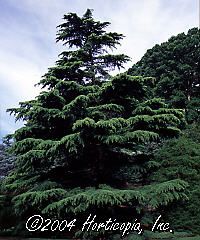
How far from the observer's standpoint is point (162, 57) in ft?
84.2

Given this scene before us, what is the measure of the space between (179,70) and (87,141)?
659 inches

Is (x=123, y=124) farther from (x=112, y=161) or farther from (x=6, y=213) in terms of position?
(x=6, y=213)

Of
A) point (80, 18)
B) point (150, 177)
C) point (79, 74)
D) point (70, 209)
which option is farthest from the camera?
point (80, 18)

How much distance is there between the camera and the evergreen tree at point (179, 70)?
2372cm

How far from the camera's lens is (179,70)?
24.6 m

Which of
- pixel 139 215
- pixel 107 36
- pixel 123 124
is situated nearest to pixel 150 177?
pixel 139 215

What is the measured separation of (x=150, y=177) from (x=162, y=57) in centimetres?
1730

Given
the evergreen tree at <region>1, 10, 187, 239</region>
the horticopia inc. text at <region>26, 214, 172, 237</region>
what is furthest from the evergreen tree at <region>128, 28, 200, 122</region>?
the horticopia inc. text at <region>26, 214, 172, 237</region>

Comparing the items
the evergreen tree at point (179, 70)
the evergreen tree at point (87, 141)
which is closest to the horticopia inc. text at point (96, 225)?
the evergreen tree at point (87, 141)

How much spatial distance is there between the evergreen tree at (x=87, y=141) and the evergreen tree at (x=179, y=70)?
12703 mm

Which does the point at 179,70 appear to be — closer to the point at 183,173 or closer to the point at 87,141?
the point at 183,173

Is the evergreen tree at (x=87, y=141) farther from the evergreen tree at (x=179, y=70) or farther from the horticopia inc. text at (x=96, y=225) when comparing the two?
the evergreen tree at (x=179, y=70)

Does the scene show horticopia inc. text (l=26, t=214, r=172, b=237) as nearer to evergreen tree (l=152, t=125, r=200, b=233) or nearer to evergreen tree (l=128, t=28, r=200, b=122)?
evergreen tree (l=152, t=125, r=200, b=233)

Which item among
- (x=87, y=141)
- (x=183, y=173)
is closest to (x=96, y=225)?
(x=87, y=141)
